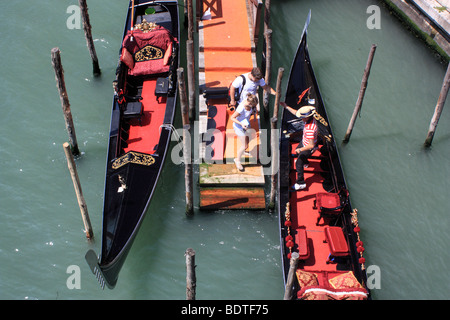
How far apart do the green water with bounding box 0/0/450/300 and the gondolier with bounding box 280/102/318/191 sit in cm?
87

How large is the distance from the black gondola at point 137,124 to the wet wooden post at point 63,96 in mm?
754

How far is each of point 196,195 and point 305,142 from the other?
2.17 metres

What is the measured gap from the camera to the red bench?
854 cm

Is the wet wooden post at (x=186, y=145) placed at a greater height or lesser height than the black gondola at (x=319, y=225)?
greater

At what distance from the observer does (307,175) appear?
982cm

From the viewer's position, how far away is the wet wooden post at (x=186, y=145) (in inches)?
350

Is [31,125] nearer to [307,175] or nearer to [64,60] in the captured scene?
[64,60]

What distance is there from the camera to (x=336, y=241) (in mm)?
8625

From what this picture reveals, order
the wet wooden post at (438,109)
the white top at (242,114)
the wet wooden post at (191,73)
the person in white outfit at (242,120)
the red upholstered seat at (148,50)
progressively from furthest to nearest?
the red upholstered seat at (148,50) → the wet wooden post at (438,109) → the wet wooden post at (191,73) → the white top at (242,114) → the person in white outfit at (242,120)

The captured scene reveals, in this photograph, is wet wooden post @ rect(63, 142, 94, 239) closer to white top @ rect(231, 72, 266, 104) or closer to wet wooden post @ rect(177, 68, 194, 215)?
wet wooden post @ rect(177, 68, 194, 215)

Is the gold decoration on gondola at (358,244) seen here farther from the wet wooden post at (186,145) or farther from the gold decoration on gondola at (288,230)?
the wet wooden post at (186,145)

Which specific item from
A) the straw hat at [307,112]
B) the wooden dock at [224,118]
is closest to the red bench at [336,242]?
the wooden dock at [224,118]

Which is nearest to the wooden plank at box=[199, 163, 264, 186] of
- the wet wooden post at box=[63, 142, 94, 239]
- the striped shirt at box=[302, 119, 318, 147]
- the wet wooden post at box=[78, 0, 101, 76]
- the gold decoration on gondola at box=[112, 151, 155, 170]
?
the gold decoration on gondola at box=[112, 151, 155, 170]
